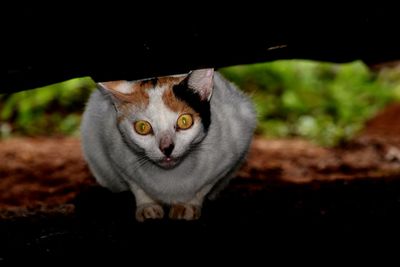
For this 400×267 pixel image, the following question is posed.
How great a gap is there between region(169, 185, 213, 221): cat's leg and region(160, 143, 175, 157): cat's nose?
1.48 ft

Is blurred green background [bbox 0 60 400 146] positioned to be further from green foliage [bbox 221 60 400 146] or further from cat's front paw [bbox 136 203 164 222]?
cat's front paw [bbox 136 203 164 222]

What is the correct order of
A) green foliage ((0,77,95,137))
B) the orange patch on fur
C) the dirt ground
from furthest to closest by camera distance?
green foliage ((0,77,95,137)) → the orange patch on fur → the dirt ground

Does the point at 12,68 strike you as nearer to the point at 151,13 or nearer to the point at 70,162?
the point at 151,13

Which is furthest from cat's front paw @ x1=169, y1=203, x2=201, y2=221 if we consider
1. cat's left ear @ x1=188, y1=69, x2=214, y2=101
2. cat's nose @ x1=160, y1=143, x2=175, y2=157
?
cat's left ear @ x1=188, y1=69, x2=214, y2=101

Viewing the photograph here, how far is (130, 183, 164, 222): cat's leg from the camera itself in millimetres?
3383

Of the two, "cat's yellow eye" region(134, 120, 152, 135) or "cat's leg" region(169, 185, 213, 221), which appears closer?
"cat's yellow eye" region(134, 120, 152, 135)

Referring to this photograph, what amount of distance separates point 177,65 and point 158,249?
3.24 ft

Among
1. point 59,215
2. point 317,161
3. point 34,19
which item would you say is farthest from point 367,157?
point 34,19

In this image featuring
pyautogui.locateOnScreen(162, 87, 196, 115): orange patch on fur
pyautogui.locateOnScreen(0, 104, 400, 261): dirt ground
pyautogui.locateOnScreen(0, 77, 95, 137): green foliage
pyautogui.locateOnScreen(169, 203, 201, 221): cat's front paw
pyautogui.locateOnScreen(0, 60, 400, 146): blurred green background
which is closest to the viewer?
pyautogui.locateOnScreen(0, 104, 400, 261): dirt ground

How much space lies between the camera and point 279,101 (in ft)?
27.7

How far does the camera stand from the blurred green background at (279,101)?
26.5 ft

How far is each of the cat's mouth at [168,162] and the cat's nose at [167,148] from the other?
5 centimetres

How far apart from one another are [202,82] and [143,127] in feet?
1.42

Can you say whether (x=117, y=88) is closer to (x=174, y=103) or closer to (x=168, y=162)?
(x=174, y=103)
